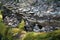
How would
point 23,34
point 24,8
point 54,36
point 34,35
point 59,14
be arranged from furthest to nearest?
point 24,8 → point 59,14 → point 23,34 → point 34,35 → point 54,36

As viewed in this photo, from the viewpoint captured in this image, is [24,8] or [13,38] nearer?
[13,38]

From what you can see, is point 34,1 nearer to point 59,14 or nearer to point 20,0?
point 20,0

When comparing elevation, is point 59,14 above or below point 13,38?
above

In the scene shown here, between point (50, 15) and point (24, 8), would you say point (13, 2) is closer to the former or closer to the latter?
point (24, 8)

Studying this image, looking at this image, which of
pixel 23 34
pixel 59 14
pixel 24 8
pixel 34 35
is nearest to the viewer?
pixel 34 35

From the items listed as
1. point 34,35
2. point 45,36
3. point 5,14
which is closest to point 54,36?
point 45,36

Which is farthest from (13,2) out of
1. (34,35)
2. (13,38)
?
(34,35)

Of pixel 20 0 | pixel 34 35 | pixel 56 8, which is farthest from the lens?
pixel 20 0

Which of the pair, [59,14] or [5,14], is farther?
[5,14]

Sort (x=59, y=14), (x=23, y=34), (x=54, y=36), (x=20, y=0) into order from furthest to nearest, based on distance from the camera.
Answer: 1. (x=20, y=0)
2. (x=59, y=14)
3. (x=23, y=34)
4. (x=54, y=36)
